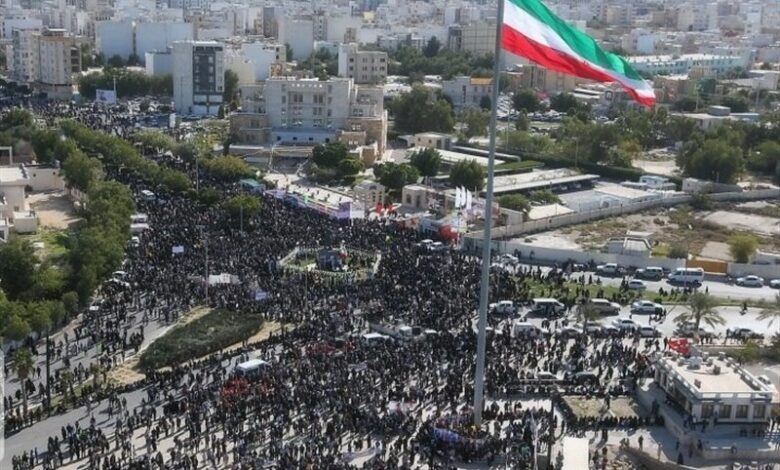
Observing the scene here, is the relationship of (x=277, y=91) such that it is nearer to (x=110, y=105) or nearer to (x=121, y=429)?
(x=110, y=105)

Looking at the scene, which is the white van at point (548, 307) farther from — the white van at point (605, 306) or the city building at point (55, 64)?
the city building at point (55, 64)

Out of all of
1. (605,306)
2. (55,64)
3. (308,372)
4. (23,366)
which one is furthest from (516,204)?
(55,64)

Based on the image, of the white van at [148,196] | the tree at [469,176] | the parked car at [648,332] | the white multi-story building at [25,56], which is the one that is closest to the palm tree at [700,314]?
the parked car at [648,332]

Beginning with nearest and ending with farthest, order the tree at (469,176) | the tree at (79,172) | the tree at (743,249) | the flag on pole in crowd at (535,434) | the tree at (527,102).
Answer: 1. the flag on pole in crowd at (535,434)
2. the tree at (743,249)
3. the tree at (79,172)
4. the tree at (469,176)
5. the tree at (527,102)

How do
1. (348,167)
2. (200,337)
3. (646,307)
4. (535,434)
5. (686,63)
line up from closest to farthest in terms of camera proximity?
(535,434)
(200,337)
(646,307)
(348,167)
(686,63)

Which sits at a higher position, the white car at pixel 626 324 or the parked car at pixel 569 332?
the white car at pixel 626 324

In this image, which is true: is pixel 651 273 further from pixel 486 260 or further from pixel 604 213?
pixel 486 260

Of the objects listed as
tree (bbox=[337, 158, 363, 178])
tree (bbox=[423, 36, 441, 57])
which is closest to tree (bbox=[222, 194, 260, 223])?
tree (bbox=[337, 158, 363, 178])
